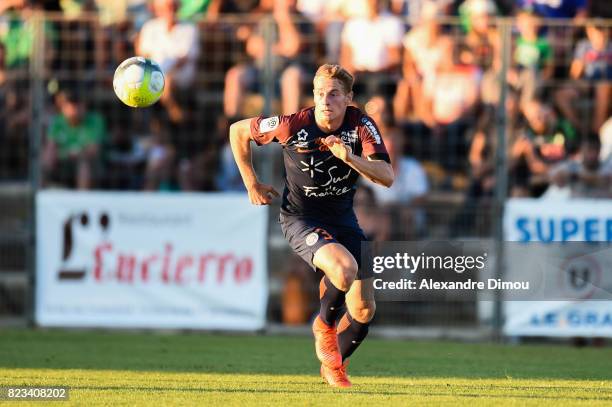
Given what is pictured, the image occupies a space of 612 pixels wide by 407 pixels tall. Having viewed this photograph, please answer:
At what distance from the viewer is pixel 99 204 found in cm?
1430

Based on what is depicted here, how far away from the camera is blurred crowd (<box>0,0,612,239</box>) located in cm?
1460

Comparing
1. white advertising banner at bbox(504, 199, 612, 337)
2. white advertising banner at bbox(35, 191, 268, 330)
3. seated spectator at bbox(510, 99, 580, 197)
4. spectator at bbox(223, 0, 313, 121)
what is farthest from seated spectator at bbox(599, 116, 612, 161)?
white advertising banner at bbox(35, 191, 268, 330)

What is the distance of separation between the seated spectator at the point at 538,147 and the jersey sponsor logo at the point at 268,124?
5.87 meters

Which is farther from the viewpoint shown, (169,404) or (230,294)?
(230,294)

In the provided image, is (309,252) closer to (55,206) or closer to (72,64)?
(55,206)

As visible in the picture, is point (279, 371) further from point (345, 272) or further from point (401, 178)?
point (401, 178)

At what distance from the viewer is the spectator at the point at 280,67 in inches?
587

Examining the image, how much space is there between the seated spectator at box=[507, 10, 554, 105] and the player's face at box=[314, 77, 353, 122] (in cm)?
617

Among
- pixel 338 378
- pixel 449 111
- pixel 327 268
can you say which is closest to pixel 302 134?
pixel 327 268

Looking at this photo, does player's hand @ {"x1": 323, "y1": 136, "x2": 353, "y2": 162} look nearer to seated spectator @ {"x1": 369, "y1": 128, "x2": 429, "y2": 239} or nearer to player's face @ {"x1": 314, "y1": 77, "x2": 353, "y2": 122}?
player's face @ {"x1": 314, "y1": 77, "x2": 353, "y2": 122}

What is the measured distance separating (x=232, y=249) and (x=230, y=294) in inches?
20.8

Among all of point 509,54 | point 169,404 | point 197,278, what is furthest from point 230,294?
point 169,404

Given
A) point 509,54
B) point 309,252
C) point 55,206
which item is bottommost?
point 55,206

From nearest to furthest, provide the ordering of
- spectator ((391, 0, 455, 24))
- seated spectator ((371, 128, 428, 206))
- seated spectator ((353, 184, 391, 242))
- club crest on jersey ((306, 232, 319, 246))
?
club crest on jersey ((306, 232, 319, 246)) → seated spectator ((353, 184, 391, 242)) → seated spectator ((371, 128, 428, 206)) → spectator ((391, 0, 455, 24))
